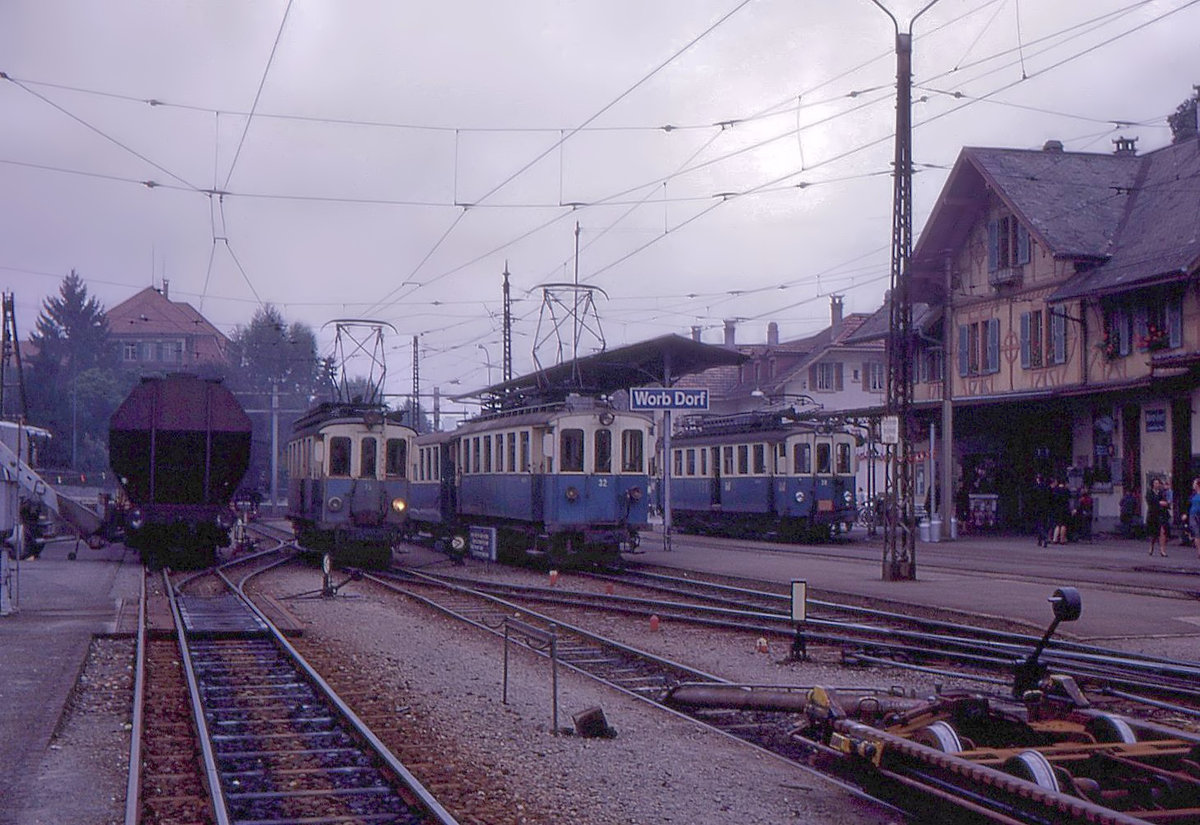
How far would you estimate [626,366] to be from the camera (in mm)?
33219

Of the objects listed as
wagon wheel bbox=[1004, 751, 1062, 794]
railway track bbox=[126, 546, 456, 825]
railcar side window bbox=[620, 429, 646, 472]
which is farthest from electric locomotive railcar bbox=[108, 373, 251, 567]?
wagon wheel bbox=[1004, 751, 1062, 794]

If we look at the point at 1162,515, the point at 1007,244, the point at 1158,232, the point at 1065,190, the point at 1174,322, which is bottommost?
the point at 1162,515

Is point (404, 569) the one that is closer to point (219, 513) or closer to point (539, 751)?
point (219, 513)

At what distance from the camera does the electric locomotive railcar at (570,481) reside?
2447 centimetres

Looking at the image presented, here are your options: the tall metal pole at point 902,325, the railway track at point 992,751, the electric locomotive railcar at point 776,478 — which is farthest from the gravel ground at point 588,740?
the electric locomotive railcar at point 776,478

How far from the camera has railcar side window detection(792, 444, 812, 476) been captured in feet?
114

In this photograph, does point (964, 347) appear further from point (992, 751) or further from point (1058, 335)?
point (992, 751)

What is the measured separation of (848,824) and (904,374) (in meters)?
14.6

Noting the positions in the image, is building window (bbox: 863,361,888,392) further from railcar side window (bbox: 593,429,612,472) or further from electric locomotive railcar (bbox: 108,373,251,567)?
electric locomotive railcar (bbox: 108,373,251,567)

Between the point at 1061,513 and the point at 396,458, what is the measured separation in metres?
15.8

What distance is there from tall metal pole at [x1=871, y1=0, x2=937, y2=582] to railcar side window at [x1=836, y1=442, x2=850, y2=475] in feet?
44.7

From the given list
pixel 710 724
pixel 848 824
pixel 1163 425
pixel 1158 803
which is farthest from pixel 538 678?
pixel 1163 425

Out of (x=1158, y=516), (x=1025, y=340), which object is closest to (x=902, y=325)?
(x=1158, y=516)

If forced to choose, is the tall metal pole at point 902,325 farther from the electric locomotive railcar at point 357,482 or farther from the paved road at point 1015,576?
the electric locomotive railcar at point 357,482
